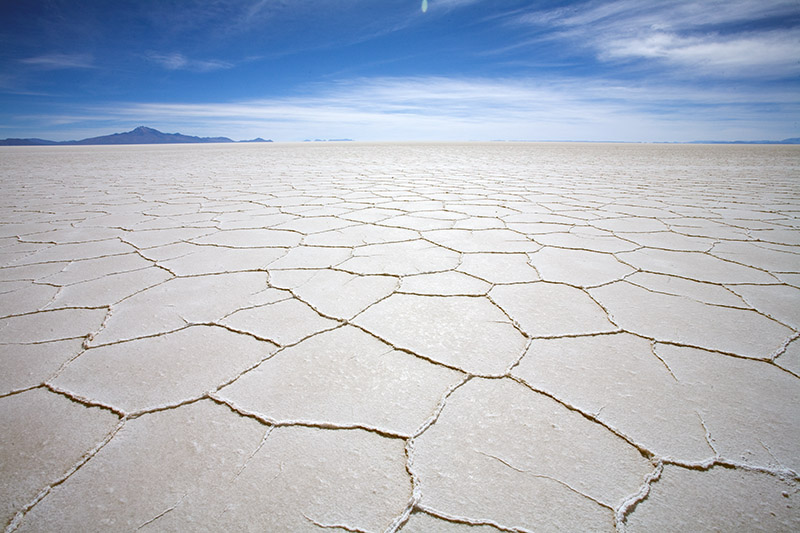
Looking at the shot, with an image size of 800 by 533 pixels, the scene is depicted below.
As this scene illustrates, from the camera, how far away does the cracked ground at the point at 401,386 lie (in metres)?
0.56

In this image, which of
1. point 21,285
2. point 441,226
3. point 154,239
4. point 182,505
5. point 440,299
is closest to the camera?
point 182,505

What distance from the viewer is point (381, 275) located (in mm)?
1402

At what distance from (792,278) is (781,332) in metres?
0.60

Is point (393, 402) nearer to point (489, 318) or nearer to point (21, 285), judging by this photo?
point (489, 318)

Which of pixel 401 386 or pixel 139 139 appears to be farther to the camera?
pixel 139 139

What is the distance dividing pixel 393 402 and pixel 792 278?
169cm

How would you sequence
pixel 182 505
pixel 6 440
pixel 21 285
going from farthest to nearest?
pixel 21 285, pixel 6 440, pixel 182 505

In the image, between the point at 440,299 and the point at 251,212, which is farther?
the point at 251,212

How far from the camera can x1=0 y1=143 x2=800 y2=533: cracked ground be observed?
0.56 meters

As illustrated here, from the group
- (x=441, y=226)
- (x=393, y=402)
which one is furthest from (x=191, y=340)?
(x=441, y=226)

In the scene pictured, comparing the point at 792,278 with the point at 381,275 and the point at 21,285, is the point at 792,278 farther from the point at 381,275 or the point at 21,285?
the point at 21,285

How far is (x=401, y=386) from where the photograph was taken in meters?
0.81

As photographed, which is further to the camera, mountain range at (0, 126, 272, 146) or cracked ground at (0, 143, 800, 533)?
mountain range at (0, 126, 272, 146)

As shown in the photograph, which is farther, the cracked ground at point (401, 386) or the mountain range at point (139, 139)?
the mountain range at point (139, 139)
